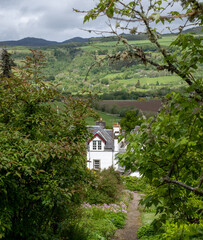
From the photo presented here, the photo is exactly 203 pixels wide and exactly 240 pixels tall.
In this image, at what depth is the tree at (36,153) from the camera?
16.4 ft

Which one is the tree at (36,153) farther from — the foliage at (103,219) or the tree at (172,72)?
the foliage at (103,219)

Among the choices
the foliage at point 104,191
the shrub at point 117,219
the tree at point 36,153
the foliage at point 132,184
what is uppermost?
the tree at point 36,153

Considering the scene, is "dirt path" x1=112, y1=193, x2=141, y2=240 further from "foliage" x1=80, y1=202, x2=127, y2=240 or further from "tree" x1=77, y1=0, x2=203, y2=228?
"tree" x1=77, y1=0, x2=203, y2=228

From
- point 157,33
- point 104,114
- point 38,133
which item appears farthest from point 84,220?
point 104,114

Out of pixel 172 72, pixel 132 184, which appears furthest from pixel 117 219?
pixel 132 184

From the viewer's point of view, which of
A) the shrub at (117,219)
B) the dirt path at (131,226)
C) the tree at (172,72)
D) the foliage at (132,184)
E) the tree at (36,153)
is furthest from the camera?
the foliage at (132,184)

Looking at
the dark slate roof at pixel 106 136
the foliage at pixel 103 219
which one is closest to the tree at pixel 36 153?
the foliage at pixel 103 219

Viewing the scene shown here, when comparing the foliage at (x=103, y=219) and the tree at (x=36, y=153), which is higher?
the tree at (x=36, y=153)

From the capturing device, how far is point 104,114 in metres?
71.2

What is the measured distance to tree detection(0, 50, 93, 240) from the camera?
500 cm

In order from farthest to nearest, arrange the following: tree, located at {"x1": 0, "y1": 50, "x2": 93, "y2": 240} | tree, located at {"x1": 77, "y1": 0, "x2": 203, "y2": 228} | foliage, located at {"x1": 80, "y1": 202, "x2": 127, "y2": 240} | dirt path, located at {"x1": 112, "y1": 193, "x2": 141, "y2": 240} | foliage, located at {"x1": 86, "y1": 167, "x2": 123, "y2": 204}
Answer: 1. foliage, located at {"x1": 86, "y1": 167, "x2": 123, "y2": 204}
2. dirt path, located at {"x1": 112, "y1": 193, "x2": 141, "y2": 240}
3. foliage, located at {"x1": 80, "y1": 202, "x2": 127, "y2": 240}
4. tree, located at {"x1": 0, "y1": 50, "x2": 93, "y2": 240}
5. tree, located at {"x1": 77, "y1": 0, "x2": 203, "y2": 228}

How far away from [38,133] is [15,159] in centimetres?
191

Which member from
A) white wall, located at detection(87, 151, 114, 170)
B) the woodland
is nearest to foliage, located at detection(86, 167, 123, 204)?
the woodland

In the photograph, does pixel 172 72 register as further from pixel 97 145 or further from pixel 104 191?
pixel 97 145
